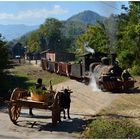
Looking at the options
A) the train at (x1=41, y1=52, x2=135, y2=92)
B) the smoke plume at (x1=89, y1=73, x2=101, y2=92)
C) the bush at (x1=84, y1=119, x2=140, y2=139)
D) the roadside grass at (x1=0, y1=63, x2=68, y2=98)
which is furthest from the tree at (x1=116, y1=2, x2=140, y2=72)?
the bush at (x1=84, y1=119, x2=140, y2=139)

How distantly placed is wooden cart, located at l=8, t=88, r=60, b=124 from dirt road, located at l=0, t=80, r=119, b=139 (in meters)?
0.35

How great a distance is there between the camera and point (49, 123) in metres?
17.2

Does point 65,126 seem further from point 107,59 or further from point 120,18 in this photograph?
point 120,18

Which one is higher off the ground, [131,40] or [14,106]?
[131,40]

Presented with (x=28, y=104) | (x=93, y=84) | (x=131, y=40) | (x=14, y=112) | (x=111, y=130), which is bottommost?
(x=111, y=130)

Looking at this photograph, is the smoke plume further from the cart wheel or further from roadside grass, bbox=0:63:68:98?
the cart wheel

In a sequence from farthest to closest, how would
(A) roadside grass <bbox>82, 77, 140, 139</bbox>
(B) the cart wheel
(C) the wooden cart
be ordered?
(B) the cart wheel, (C) the wooden cart, (A) roadside grass <bbox>82, 77, 140, 139</bbox>

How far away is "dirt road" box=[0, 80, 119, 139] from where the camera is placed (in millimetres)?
15345

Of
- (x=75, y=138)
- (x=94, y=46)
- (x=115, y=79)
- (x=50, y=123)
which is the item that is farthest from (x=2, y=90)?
(x=94, y=46)

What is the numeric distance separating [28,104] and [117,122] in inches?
135

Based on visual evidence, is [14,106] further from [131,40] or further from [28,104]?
[131,40]

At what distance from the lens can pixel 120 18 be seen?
50000 millimetres

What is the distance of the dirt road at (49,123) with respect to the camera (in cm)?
1535

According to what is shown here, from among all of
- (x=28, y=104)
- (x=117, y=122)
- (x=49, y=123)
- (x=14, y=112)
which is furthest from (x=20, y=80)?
(x=117, y=122)
